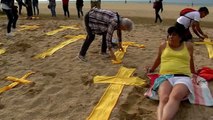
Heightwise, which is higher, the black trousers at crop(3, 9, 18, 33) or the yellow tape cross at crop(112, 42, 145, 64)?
the black trousers at crop(3, 9, 18, 33)

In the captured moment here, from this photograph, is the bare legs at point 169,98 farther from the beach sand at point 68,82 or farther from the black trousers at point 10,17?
the black trousers at point 10,17

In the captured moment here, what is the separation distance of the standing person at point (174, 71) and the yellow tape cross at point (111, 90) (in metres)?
0.70

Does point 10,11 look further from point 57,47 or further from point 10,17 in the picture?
point 57,47

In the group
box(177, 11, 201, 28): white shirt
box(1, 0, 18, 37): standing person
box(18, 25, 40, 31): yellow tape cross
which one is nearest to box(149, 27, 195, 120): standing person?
box(177, 11, 201, 28): white shirt

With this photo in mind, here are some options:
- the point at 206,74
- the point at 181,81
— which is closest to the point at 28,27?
the point at 206,74

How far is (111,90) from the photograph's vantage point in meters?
5.43

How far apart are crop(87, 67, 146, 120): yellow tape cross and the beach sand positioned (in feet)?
0.28

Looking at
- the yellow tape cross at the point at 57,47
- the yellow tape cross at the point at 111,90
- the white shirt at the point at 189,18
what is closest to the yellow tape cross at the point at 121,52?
the yellow tape cross at the point at 111,90

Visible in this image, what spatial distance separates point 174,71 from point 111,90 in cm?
115

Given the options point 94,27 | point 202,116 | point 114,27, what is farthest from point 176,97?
point 94,27

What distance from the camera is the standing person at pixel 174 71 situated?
432 cm

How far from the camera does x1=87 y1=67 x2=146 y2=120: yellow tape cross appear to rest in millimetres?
4672

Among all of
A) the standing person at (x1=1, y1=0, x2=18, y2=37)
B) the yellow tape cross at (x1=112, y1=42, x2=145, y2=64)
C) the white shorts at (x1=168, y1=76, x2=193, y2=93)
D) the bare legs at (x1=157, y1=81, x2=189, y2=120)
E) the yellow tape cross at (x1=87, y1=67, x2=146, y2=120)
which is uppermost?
the standing person at (x1=1, y1=0, x2=18, y2=37)

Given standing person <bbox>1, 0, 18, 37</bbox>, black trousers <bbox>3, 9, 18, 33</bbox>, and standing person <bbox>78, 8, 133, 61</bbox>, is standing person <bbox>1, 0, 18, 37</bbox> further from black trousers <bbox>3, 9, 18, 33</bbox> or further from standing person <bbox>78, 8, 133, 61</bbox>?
standing person <bbox>78, 8, 133, 61</bbox>
